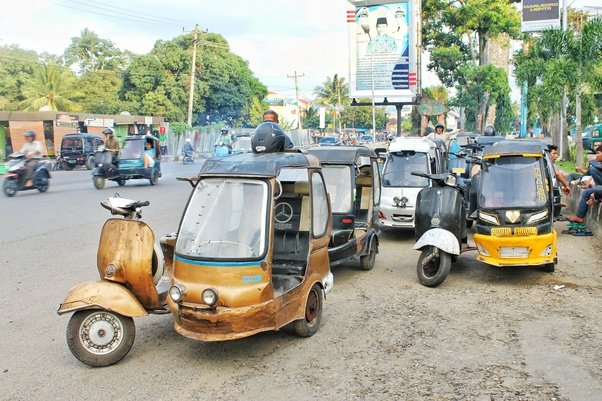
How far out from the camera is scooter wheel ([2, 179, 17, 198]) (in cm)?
1735

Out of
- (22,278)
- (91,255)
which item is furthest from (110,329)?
(91,255)

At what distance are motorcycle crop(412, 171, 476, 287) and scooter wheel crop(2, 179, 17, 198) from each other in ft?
44.5

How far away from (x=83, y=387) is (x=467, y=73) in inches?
1307

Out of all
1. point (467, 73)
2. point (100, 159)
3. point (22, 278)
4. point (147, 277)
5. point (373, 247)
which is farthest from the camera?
point (467, 73)

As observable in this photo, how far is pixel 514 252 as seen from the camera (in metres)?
7.96

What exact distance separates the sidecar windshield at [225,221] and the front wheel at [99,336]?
0.84 m

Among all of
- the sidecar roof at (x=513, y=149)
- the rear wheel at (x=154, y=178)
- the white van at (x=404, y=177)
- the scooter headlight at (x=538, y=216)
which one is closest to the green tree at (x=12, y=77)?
the rear wheel at (x=154, y=178)

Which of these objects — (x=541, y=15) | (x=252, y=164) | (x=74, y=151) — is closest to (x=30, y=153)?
(x=74, y=151)

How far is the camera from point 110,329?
5207 millimetres

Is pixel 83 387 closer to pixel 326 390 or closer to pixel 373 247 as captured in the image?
pixel 326 390

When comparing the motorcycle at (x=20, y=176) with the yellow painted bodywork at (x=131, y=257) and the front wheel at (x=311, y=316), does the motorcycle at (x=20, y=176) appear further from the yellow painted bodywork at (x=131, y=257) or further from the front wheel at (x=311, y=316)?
the front wheel at (x=311, y=316)

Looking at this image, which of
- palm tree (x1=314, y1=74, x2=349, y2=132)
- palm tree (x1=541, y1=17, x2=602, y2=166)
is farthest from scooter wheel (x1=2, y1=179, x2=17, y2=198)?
palm tree (x1=314, y1=74, x2=349, y2=132)

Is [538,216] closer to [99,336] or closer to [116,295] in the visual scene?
[116,295]

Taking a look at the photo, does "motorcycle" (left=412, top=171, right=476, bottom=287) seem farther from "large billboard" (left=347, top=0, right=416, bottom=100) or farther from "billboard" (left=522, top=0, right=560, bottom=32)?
"large billboard" (left=347, top=0, right=416, bottom=100)
